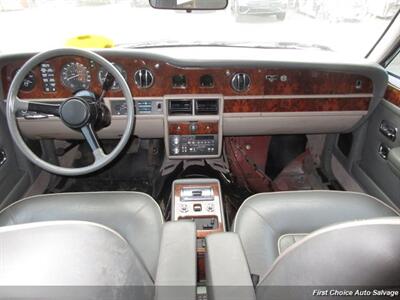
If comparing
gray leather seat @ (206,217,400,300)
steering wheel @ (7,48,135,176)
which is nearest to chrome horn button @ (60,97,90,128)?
steering wheel @ (7,48,135,176)

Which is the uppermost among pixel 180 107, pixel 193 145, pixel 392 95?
pixel 392 95

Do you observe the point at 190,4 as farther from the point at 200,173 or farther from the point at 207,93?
the point at 200,173

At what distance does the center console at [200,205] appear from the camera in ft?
6.05

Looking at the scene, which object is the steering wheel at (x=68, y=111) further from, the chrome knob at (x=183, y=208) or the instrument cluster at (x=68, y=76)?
the chrome knob at (x=183, y=208)

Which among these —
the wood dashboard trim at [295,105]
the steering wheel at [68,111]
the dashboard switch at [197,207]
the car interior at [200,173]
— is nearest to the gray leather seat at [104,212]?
the car interior at [200,173]

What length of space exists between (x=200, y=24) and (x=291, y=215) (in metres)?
1.43

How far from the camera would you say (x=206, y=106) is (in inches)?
82.7

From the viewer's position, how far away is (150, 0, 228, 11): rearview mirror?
1.75 meters

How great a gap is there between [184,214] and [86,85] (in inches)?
33.9

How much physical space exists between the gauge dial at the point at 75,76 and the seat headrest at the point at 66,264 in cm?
129

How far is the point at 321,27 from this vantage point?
7.81ft

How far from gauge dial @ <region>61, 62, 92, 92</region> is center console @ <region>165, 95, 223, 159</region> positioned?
45 centimetres

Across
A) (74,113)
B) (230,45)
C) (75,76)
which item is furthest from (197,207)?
(230,45)

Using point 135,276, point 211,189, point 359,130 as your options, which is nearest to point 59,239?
point 135,276
